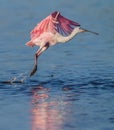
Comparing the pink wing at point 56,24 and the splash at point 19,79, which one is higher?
the pink wing at point 56,24

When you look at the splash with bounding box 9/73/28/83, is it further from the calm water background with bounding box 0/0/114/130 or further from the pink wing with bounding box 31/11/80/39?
the pink wing with bounding box 31/11/80/39

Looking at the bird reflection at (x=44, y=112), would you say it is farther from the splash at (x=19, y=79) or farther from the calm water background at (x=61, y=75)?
the splash at (x=19, y=79)

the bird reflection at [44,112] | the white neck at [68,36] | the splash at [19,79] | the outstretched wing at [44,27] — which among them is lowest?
the bird reflection at [44,112]

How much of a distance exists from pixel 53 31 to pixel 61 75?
0.77 meters

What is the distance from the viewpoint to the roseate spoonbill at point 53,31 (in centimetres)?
1249

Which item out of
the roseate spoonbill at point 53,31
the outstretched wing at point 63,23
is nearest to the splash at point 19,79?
the roseate spoonbill at point 53,31

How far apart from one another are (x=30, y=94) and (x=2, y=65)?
211 centimetres

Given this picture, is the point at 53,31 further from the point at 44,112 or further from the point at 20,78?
the point at 44,112

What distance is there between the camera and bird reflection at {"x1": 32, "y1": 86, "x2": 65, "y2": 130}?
919 cm

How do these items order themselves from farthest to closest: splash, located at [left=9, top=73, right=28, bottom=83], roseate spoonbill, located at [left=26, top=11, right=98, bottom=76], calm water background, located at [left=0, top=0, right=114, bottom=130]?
roseate spoonbill, located at [left=26, top=11, right=98, bottom=76] < splash, located at [left=9, top=73, right=28, bottom=83] < calm water background, located at [left=0, top=0, right=114, bottom=130]

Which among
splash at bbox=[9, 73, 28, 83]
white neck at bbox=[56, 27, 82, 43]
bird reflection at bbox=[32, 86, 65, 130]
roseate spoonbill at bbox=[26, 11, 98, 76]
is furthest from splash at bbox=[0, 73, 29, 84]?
white neck at bbox=[56, 27, 82, 43]

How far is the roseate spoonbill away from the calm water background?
0.49 m

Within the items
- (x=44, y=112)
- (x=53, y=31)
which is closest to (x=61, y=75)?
(x=53, y=31)

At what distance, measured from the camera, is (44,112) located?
9.88m
